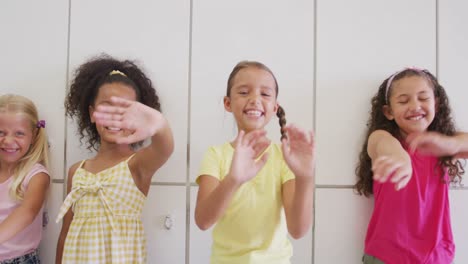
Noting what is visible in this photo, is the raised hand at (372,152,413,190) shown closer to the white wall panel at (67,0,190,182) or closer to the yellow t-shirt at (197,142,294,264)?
the yellow t-shirt at (197,142,294,264)

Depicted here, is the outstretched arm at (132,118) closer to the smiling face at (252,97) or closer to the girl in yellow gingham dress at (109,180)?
the girl in yellow gingham dress at (109,180)

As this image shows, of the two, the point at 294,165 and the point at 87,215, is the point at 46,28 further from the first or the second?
the point at 294,165

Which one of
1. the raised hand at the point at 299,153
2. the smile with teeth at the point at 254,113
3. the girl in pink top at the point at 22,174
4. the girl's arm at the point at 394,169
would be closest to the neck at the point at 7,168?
the girl in pink top at the point at 22,174

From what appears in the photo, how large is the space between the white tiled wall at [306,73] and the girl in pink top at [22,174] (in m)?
0.10

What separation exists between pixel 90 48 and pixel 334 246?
1003 millimetres

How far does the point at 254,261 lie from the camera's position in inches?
34.0

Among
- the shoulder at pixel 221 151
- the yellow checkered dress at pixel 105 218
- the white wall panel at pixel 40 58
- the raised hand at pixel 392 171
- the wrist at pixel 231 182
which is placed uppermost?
the white wall panel at pixel 40 58

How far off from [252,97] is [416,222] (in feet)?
1.89

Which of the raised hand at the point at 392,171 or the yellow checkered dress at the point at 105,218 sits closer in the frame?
the raised hand at the point at 392,171

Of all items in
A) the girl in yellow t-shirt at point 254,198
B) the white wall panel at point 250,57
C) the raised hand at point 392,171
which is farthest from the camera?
the white wall panel at point 250,57

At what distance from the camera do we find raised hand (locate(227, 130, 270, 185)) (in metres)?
0.76

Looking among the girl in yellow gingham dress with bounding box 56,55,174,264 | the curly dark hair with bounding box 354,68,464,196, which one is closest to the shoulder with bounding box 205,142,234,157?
the girl in yellow gingham dress with bounding box 56,55,174,264

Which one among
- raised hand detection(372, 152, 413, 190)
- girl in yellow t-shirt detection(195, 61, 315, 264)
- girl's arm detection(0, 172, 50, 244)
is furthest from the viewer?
girl's arm detection(0, 172, 50, 244)

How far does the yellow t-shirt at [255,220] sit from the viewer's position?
893 mm
